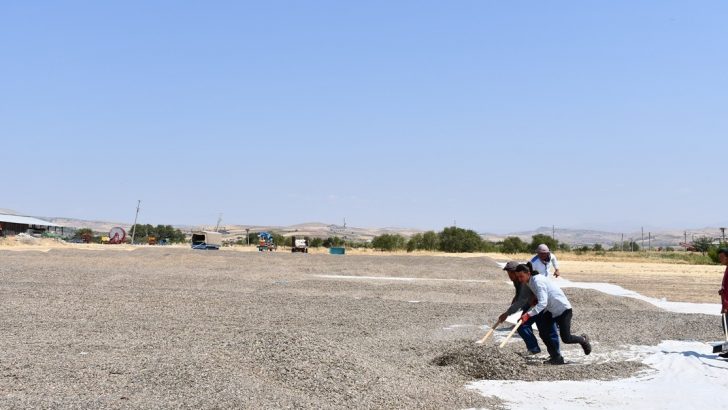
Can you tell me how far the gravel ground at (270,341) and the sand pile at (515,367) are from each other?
23mm

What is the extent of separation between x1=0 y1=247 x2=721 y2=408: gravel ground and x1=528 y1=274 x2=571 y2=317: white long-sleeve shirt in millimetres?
684

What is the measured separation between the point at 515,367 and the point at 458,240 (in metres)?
61.9

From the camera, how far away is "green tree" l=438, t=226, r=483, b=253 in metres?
68.8

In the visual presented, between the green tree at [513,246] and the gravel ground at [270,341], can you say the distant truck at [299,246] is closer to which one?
the green tree at [513,246]

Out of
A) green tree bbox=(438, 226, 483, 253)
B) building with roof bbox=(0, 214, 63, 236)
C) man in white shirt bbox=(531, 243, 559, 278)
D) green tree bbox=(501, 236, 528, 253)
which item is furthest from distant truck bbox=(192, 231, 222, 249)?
man in white shirt bbox=(531, 243, 559, 278)

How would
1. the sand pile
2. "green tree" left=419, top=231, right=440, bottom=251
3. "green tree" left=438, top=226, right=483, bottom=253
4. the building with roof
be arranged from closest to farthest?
1. the sand pile
2. "green tree" left=438, top=226, right=483, bottom=253
3. "green tree" left=419, top=231, right=440, bottom=251
4. the building with roof

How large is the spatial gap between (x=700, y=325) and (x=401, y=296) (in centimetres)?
809

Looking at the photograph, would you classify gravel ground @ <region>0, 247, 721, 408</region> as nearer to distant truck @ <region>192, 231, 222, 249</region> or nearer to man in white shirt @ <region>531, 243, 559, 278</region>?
man in white shirt @ <region>531, 243, 559, 278</region>

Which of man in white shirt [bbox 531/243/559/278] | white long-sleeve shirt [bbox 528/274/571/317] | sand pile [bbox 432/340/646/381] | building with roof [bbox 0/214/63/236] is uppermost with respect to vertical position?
building with roof [bbox 0/214/63/236]

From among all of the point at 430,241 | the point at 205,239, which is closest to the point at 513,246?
the point at 430,241

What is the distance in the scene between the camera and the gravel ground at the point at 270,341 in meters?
6.87

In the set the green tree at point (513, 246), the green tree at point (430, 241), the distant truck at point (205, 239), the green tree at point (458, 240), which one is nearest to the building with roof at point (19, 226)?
the distant truck at point (205, 239)

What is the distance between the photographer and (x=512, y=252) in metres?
64.6

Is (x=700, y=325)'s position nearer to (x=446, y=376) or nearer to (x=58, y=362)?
(x=446, y=376)
